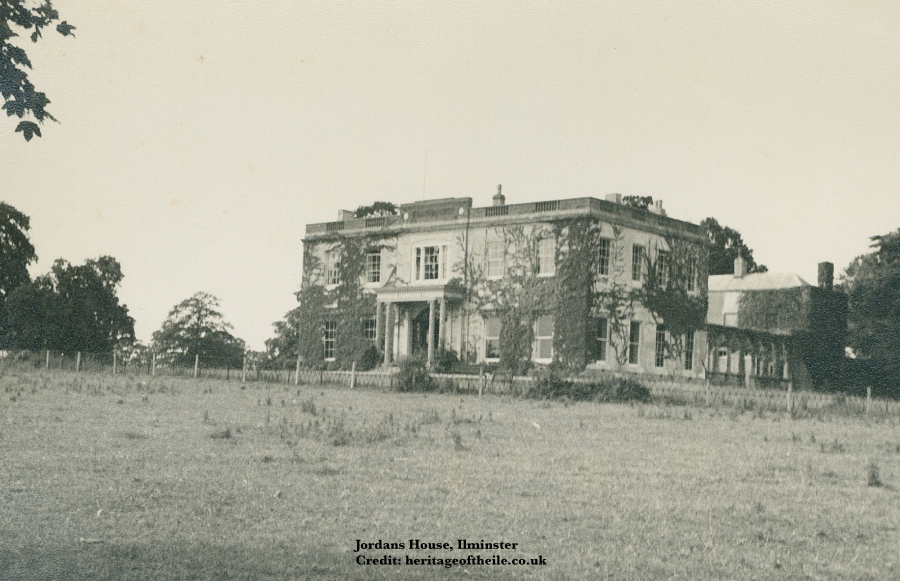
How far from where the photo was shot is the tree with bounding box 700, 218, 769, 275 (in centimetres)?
6406

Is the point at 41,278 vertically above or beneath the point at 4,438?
above

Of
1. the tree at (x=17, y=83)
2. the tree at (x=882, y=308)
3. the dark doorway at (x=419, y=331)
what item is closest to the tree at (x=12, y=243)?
the tree at (x=17, y=83)

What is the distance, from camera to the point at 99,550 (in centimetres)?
750

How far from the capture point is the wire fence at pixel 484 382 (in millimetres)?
23375

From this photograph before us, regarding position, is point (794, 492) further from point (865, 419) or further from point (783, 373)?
point (783, 373)

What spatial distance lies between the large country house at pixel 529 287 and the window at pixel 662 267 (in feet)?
0.18

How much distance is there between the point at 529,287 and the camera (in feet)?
114

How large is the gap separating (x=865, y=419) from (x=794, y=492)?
A: 11.6 meters

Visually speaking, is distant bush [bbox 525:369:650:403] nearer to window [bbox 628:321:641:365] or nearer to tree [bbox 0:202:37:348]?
window [bbox 628:321:641:365]

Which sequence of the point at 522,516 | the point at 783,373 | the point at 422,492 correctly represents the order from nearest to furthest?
the point at 522,516 < the point at 422,492 < the point at 783,373

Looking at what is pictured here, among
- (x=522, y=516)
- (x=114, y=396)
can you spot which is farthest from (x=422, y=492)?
(x=114, y=396)

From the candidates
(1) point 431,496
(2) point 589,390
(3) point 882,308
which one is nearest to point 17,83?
(1) point 431,496

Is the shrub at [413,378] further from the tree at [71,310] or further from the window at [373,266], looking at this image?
the tree at [71,310]

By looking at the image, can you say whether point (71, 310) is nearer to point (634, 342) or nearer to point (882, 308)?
point (634, 342)
